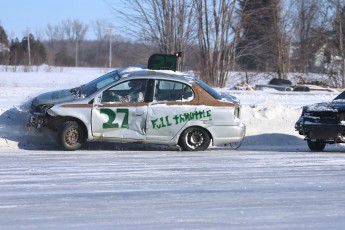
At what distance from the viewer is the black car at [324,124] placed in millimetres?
14125

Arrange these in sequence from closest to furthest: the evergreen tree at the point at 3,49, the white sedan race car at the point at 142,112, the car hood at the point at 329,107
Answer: the white sedan race car at the point at 142,112 → the car hood at the point at 329,107 → the evergreen tree at the point at 3,49

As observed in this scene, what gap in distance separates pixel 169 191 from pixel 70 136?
458 cm

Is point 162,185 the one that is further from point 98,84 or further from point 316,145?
point 316,145

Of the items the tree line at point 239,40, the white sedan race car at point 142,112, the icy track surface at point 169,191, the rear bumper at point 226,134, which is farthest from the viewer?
the tree line at point 239,40

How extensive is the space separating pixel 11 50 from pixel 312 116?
A: 5950 centimetres

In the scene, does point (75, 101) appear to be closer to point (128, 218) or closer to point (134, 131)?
point (134, 131)

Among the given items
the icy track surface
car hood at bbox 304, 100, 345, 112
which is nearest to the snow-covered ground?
the icy track surface

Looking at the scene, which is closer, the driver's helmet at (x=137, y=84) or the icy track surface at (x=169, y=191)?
the icy track surface at (x=169, y=191)

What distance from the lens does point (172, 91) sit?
13.9 meters

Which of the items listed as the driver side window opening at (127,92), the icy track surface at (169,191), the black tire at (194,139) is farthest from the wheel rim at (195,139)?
the driver side window opening at (127,92)

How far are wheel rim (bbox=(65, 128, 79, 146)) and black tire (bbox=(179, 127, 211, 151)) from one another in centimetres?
213

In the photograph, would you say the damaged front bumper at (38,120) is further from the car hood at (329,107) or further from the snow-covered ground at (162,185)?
the car hood at (329,107)

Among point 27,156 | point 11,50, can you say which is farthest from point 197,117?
point 11,50

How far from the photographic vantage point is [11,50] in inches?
2763
